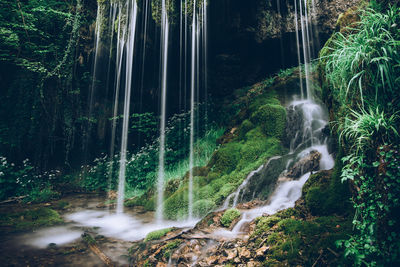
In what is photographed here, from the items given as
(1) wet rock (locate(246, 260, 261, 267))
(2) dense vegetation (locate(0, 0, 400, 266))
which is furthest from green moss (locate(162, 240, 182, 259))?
(1) wet rock (locate(246, 260, 261, 267))

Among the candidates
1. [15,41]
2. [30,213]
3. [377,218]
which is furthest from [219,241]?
[15,41]

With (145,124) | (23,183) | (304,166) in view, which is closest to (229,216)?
(304,166)

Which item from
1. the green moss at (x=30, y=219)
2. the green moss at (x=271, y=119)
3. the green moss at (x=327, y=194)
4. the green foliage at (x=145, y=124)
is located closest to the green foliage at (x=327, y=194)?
the green moss at (x=327, y=194)

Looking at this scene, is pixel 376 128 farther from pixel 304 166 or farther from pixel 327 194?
pixel 304 166

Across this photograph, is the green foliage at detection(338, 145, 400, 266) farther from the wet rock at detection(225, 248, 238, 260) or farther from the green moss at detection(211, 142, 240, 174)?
the green moss at detection(211, 142, 240, 174)

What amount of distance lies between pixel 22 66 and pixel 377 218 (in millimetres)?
12097

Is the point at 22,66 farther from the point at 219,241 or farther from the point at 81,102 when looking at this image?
the point at 219,241

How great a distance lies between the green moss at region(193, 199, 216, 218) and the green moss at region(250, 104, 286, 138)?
9.50 ft

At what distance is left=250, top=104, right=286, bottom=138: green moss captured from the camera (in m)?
6.69

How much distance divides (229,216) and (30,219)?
204 inches

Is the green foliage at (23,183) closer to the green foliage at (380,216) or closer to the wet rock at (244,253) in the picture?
the wet rock at (244,253)

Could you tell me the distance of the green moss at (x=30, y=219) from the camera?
17.1 feet

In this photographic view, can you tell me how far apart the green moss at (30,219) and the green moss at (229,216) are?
14.3 feet

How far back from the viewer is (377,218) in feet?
7.23
